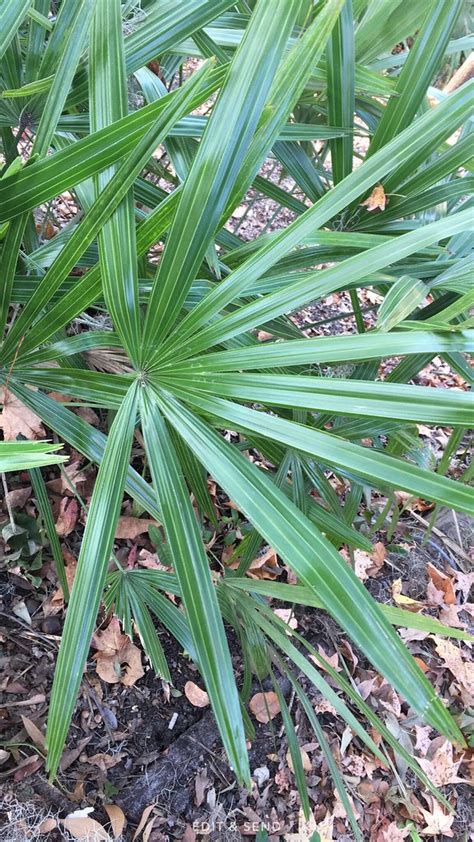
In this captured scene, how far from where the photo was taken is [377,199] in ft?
2.51

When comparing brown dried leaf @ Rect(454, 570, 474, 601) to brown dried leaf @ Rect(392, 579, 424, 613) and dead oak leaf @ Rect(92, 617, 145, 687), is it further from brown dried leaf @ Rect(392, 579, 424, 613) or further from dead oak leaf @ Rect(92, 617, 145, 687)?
dead oak leaf @ Rect(92, 617, 145, 687)

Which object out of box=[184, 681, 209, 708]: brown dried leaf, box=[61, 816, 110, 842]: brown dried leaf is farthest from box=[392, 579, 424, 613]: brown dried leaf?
box=[61, 816, 110, 842]: brown dried leaf

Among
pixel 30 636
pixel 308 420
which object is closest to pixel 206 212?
pixel 308 420

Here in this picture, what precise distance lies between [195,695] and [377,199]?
103 cm

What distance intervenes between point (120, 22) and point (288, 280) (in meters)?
0.32

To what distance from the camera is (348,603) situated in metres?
0.40

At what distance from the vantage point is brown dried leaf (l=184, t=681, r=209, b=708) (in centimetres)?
119

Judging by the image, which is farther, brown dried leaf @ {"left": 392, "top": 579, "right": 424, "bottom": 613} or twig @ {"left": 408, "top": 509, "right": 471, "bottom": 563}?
twig @ {"left": 408, "top": 509, "right": 471, "bottom": 563}

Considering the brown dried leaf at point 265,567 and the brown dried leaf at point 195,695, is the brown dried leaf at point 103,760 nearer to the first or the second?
the brown dried leaf at point 195,695

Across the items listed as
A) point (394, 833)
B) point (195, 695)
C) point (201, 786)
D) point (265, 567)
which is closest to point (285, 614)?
point (265, 567)

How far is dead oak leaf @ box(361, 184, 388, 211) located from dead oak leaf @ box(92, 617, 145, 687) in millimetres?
949

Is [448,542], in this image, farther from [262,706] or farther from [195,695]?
[195,695]

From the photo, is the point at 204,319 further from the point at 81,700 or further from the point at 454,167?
the point at 81,700

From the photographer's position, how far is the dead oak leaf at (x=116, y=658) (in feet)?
3.83
